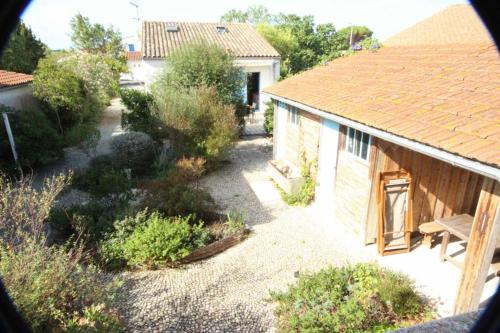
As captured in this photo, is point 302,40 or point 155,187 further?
point 302,40

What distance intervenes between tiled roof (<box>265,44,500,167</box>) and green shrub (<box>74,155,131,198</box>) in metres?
5.40

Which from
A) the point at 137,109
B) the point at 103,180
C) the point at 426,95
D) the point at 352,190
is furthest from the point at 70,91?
the point at 426,95

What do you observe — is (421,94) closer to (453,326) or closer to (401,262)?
(401,262)

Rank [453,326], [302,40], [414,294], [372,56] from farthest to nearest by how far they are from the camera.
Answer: [302,40]
[372,56]
[414,294]
[453,326]

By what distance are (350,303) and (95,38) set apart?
40.2 meters

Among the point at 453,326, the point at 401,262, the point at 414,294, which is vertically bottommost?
the point at 401,262

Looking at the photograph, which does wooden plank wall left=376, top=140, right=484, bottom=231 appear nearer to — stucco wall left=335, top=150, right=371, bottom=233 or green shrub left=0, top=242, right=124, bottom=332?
stucco wall left=335, top=150, right=371, bottom=233

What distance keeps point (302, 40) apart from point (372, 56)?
78.9 ft

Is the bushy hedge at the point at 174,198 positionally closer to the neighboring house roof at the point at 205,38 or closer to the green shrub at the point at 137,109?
the green shrub at the point at 137,109

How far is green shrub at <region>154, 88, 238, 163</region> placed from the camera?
38.2ft

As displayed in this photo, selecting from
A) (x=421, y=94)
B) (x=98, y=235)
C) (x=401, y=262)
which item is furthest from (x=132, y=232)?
(x=421, y=94)

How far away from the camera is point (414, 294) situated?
5.19 metres

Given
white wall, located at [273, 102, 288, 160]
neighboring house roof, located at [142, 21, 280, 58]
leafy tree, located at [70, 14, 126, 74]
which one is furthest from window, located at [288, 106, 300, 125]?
leafy tree, located at [70, 14, 126, 74]

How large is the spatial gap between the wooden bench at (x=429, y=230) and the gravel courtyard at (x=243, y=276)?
1.35 metres
